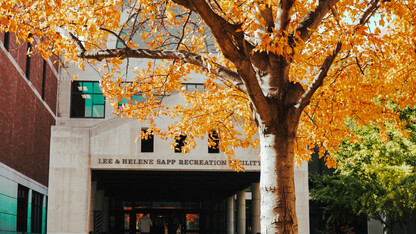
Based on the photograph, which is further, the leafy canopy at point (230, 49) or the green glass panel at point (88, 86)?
the green glass panel at point (88, 86)

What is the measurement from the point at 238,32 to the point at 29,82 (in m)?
29.6

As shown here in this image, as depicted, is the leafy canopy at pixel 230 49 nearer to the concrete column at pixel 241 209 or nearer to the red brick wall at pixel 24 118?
the red brick wall at pixel 24 118

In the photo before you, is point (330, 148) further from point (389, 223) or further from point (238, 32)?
point (389, 223)

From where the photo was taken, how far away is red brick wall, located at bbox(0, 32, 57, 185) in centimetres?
2946

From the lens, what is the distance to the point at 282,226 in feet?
25.6

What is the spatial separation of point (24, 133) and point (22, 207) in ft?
14.6

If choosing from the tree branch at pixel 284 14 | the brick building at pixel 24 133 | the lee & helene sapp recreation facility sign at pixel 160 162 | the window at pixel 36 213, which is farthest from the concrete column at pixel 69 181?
the tree branch at pixel 284 14

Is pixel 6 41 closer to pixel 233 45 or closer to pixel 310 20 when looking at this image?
pixel 310 20

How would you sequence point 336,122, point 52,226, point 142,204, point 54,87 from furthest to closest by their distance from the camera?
1. point 142,204
2. point 54,87
3. point 52,226
4. point 336,122

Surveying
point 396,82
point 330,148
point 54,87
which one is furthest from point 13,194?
point 396,82

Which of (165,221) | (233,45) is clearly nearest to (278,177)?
(233,45)

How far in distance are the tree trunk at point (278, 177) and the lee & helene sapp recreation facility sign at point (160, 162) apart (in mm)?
16422

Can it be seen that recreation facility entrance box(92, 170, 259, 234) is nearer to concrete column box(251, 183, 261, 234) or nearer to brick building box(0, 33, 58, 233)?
concrete column box(251, 183, 261, 234)

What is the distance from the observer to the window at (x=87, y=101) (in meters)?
44.3
